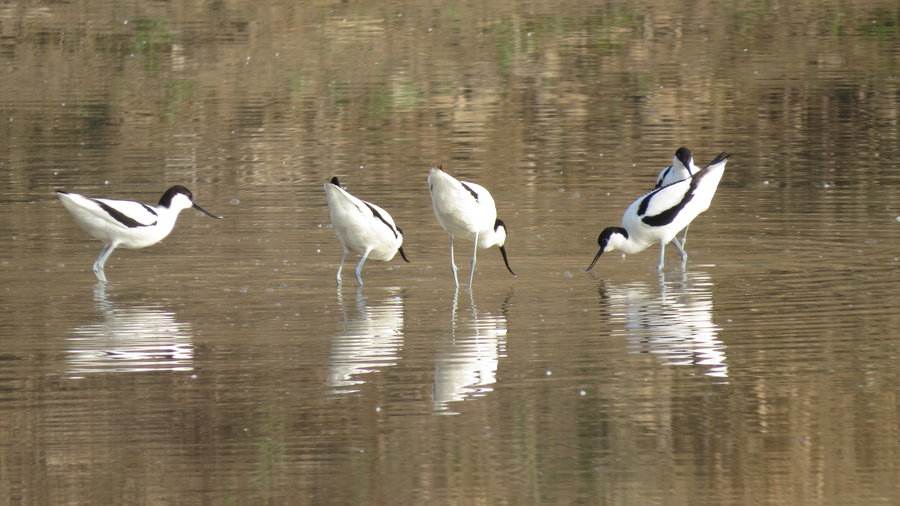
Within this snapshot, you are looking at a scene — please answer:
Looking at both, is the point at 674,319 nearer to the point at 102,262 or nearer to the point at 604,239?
the point at 604,239

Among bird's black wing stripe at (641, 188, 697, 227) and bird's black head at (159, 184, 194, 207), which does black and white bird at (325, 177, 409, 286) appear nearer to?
bird's black head at (159, 184, 194, 207)

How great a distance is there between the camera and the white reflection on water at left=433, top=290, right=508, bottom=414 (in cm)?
941

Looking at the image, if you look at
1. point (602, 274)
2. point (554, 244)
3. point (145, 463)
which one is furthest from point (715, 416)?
point (554, 244)

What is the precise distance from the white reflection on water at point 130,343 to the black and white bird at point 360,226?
1557mm

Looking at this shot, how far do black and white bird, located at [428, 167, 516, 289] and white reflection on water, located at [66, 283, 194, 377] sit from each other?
2.08 meters

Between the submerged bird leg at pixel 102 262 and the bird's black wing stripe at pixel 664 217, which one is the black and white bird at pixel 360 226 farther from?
the bird's black wing stripe at pixel 664 217

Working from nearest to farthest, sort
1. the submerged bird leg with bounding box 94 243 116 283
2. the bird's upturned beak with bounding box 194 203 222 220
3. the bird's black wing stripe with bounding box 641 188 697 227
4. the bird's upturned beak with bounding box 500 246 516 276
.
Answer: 1. the bird's upturned beak with bounding box 500 246 516 276
2. the submerged bird leg with bounding box 94 243 116 283
3. the bird's black wing stripe with bounding box 641 188 697 227
4. the bird's upturned beak with bounding box 194 203 222 220

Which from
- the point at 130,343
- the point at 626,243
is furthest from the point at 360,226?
the point at 130,343

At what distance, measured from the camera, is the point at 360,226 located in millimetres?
13008

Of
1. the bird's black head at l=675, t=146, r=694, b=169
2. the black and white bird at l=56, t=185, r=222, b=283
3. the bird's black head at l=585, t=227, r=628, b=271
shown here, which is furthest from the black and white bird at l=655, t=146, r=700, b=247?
the black and white bird at l=56, t=185, r=222, b=283

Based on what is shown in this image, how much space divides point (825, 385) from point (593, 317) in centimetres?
224

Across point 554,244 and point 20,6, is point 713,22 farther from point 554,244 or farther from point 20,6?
point 554,244

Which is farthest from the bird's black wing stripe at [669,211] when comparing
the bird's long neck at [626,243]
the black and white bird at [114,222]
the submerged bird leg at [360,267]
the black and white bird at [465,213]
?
the black and white bird at [114,222]

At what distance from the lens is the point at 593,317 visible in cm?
1141
